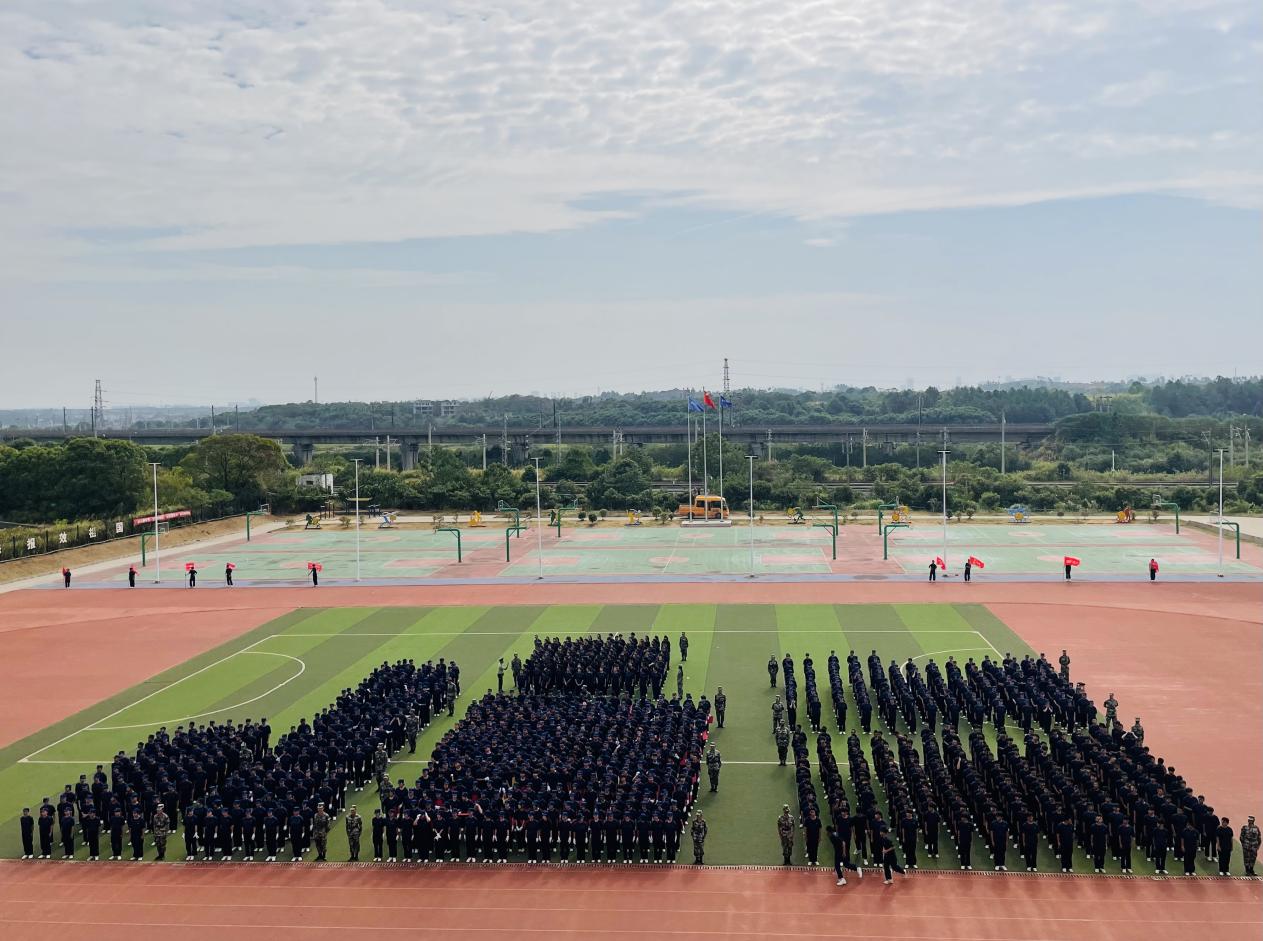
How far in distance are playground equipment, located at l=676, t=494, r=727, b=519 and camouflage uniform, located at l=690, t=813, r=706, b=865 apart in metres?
55.3

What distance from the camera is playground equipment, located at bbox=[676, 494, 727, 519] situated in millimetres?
75812

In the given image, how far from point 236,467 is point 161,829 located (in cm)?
6625

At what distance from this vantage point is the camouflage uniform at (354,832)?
66.1 feet

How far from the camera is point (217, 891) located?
62.7ft

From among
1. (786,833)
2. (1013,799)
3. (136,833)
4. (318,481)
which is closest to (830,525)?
(318,481)

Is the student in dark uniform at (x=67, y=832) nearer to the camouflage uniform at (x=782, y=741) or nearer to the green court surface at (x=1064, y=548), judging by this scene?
the camouflage uniform at (x=782, y=741)

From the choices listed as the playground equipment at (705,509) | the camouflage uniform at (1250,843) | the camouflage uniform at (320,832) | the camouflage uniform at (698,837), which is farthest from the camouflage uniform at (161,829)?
the playground equipment at (705,509)

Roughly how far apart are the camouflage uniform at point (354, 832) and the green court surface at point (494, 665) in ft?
1.18

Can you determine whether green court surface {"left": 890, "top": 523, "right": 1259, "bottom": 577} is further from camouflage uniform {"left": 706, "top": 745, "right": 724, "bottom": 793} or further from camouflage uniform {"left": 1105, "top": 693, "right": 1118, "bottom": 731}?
camouflage uniform {"left": 706, "top": 745, "right": 724, "bottom": 793}

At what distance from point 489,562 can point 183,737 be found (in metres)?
32.6

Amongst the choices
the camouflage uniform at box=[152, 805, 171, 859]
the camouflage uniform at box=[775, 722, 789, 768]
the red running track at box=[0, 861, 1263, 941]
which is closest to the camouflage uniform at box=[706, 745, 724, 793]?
the camouflage uniform at box=[775, 722, 789, 768]

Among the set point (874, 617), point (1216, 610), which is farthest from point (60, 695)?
point (1216, 610)

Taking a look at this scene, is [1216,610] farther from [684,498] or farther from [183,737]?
[684,498]

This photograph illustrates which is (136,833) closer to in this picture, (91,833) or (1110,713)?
(91,833)
